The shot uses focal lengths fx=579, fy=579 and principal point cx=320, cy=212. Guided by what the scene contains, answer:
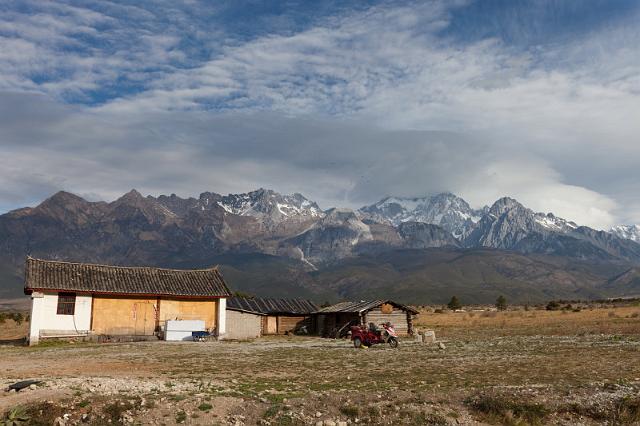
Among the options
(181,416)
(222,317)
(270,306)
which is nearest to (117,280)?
(222,317)

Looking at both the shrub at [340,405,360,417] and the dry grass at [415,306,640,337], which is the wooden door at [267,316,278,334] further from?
the shrub at [340,405,360,417]

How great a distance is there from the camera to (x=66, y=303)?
49.5 meters

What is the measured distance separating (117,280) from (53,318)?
274 inches

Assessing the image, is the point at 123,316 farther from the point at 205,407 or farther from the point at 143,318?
the point at 205,407

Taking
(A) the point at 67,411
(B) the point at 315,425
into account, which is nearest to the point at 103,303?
(A) the point at 67,411

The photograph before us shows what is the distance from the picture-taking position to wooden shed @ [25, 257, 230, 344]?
159 ft

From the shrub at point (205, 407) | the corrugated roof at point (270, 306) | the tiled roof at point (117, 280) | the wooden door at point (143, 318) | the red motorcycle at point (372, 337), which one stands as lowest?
the shrub at point (205, 407)

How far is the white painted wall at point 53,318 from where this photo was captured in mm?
47344

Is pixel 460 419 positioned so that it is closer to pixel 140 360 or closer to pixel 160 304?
pixel 140 360

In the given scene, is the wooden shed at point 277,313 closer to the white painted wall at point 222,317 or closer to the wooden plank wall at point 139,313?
the white painted wall at point 222,317

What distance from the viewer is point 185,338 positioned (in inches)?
2052

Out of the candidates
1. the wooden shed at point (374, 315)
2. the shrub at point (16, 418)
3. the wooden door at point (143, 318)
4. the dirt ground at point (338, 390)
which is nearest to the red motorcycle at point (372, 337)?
the dirt ground at point (338, 390)

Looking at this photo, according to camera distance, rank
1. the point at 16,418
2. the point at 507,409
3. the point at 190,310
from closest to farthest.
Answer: the point at 16,418 < the point at 507,409 < the point at 190,310

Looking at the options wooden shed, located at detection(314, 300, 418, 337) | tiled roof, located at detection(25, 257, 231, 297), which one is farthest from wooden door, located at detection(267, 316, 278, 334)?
tiled roof, located at detection(25, 257, 231, 297)
